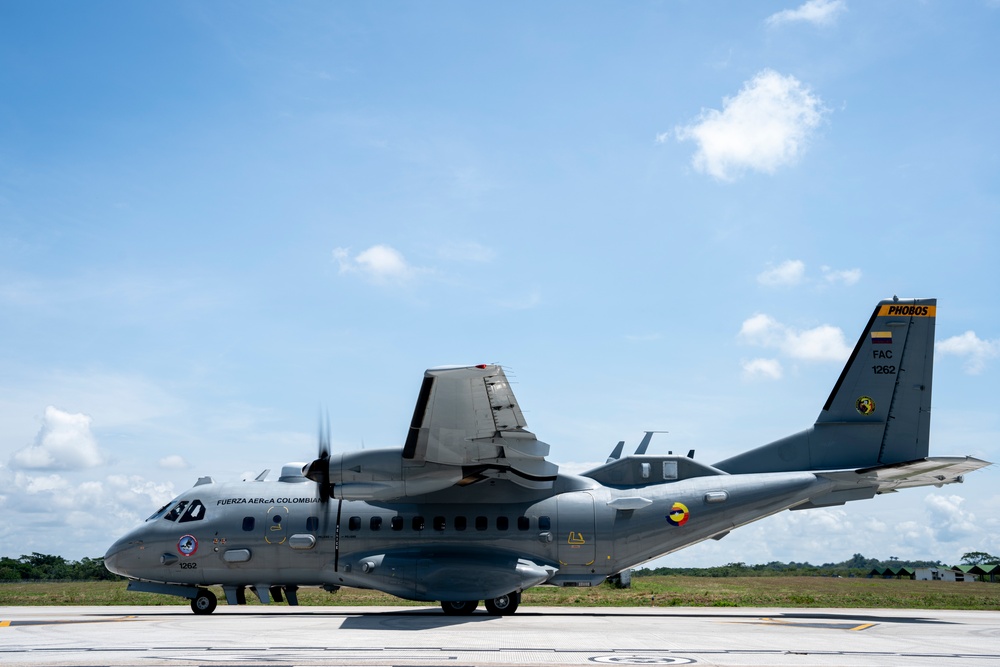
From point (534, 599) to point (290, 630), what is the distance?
15.6m

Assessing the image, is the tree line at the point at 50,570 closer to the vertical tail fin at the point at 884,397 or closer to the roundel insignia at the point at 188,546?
the roundel insignia at the point at 188,546

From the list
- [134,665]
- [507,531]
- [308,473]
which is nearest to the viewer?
[134,665]

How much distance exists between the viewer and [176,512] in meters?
20.3

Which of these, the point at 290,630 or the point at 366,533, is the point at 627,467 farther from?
the point at 290,630

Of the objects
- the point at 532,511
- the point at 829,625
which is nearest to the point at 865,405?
the point at 829,625

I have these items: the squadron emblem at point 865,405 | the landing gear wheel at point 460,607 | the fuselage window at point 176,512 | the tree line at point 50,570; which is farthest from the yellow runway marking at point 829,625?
the tree line at point 50,570

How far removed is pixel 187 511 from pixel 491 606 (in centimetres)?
793

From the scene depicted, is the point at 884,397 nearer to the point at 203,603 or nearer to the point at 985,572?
the point at 203,603

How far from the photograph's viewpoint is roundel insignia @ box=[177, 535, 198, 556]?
A: 19.8 meters

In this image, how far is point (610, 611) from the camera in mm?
21797

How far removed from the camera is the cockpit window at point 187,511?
20.1 metres

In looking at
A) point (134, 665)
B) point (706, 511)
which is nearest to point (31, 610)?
point (134, 665)

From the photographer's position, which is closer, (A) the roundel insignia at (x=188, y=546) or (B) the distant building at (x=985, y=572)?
(A) the roundel insignia at (x=188, y=546)

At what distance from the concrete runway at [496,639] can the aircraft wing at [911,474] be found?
10.0 feet
